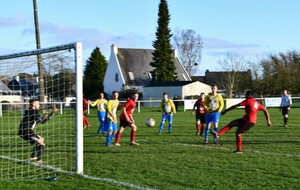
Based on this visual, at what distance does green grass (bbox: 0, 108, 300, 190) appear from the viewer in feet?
28.8

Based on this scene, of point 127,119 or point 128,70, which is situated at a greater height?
point 128,70

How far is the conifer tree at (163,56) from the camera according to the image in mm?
68938

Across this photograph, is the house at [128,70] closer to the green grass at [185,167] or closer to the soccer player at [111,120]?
the soccer player at [111,120]

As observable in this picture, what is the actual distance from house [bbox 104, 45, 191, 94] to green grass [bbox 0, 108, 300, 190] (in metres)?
52.2

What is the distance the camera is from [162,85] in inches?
2448

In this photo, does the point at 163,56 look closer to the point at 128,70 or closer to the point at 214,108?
the point at 128,70

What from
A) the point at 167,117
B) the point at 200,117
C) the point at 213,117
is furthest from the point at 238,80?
the point at 213,117

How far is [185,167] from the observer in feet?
34.6

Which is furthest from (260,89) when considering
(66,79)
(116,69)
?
(66,79)

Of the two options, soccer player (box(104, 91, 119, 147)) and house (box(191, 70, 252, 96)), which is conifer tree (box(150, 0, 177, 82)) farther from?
soccer player (box(104, 91, 119, 147))

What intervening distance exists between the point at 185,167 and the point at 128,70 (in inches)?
2369

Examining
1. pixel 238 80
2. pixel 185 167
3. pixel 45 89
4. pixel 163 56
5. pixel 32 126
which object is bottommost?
pixel 185 167

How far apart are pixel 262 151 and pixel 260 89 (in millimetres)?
47791

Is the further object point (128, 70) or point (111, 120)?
point (128, 70)
